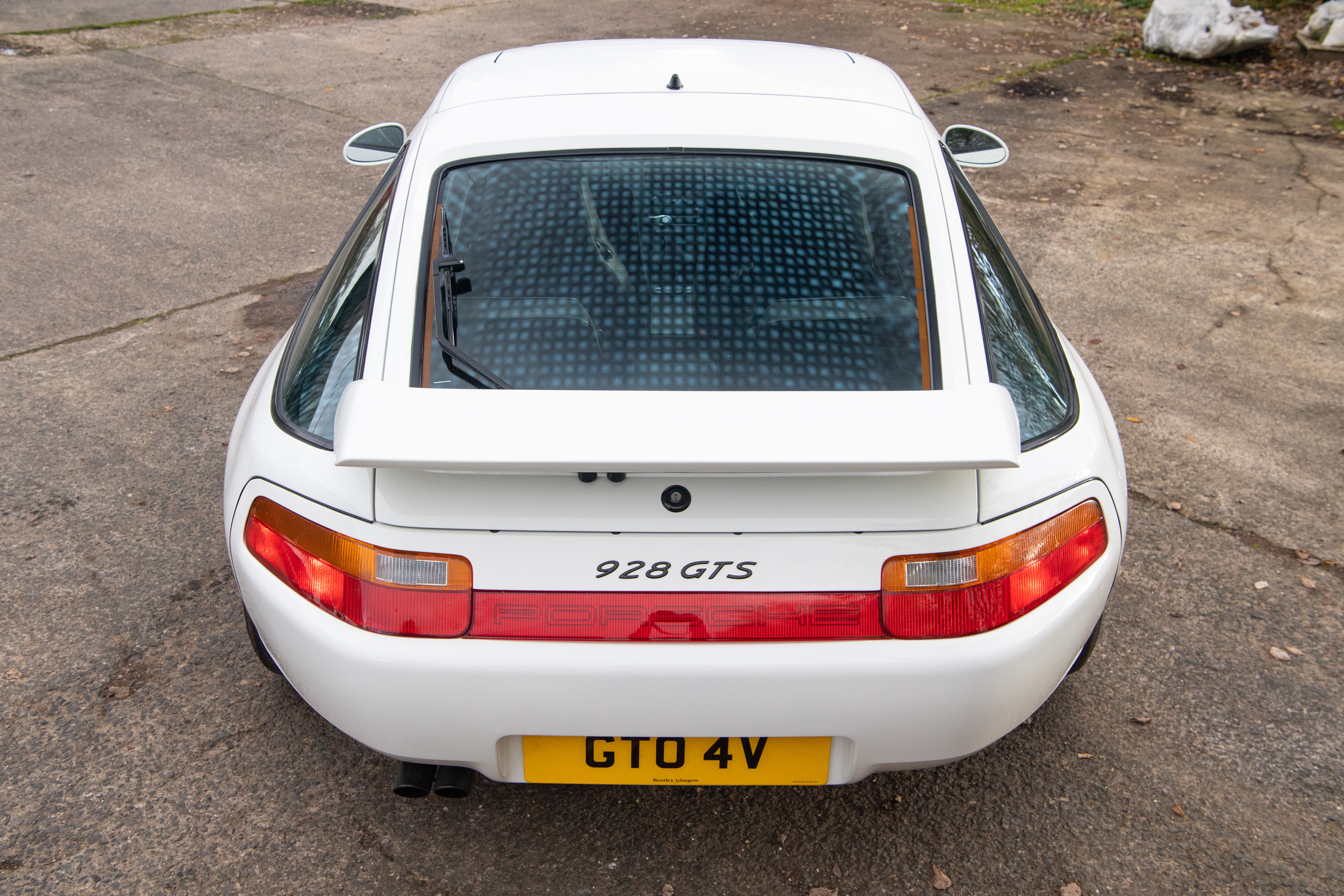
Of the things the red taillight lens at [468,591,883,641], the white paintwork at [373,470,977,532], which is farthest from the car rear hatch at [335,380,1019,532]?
the red taillight lens at [468,591,883,641]

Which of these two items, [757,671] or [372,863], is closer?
[757,671]

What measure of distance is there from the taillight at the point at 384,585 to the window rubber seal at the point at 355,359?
21 cm

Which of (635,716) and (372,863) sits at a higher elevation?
(635,716)

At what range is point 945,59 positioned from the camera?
34.4 ft

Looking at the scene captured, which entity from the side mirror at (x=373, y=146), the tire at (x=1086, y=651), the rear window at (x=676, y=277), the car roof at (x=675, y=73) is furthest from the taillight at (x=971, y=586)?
the side mirror at (x=373, y=146)

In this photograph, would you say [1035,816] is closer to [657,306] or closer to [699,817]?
[699,817]

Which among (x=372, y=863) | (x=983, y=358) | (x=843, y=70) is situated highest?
(x=843, y=70)

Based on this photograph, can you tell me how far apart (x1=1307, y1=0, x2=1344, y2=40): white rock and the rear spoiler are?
1118 centimetres

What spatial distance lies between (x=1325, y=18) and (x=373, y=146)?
1085 cm

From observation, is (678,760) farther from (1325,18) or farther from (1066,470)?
(1325,18)

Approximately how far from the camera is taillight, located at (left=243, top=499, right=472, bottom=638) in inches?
74.2

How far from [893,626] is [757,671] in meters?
0.27

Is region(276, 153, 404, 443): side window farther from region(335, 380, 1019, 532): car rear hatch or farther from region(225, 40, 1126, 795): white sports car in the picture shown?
region(335, 380, 1019, 532): car rear hatch

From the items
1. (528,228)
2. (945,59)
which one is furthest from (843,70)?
(945,59)
